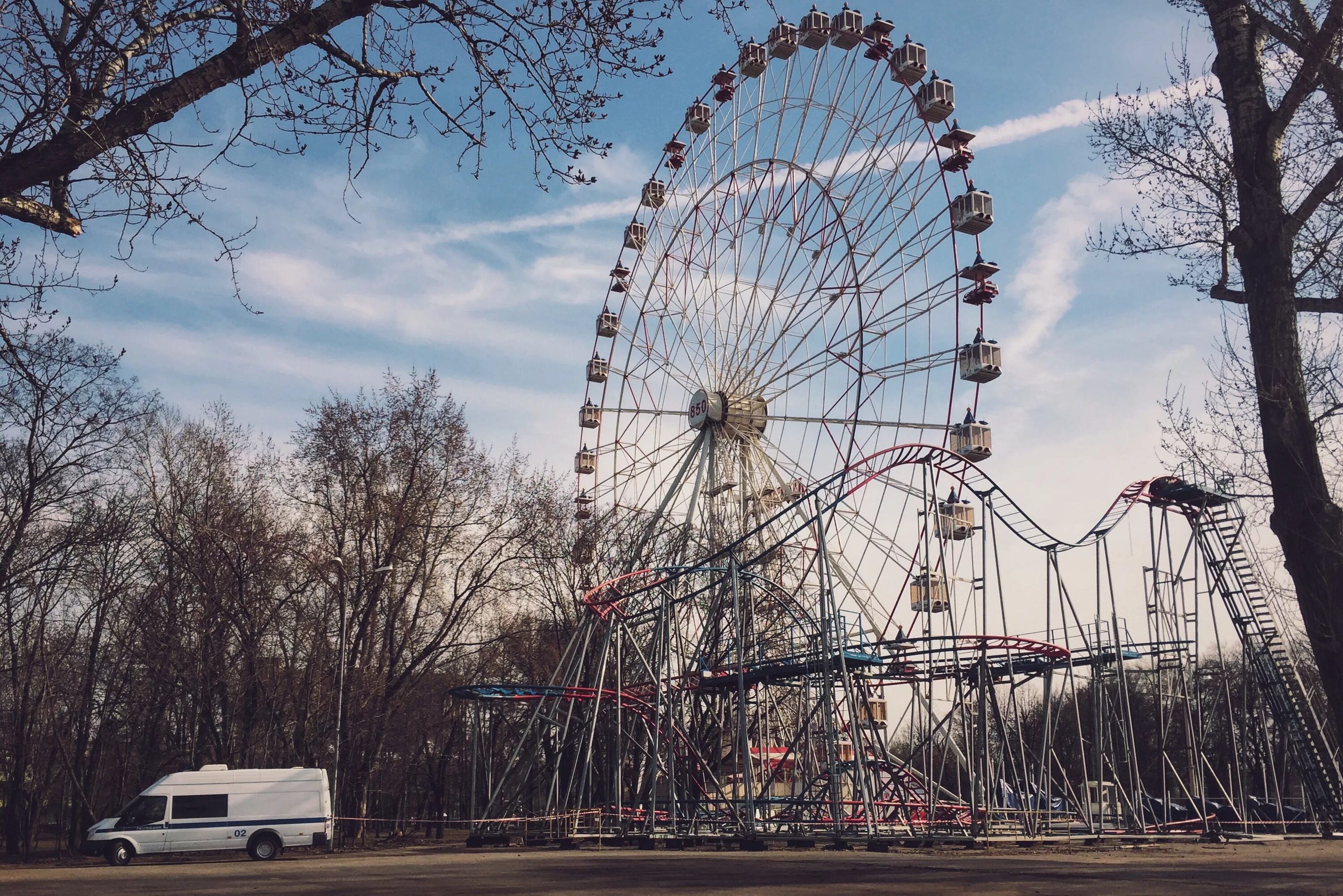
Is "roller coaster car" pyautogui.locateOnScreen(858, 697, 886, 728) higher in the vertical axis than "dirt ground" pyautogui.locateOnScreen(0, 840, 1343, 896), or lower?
higher

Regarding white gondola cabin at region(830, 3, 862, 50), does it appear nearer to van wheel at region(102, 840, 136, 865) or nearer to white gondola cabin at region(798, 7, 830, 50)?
white gondola cabin at region(798, 7, 830, 50)

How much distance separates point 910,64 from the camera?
2775 cm

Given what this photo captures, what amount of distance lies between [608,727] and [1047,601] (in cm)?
1487

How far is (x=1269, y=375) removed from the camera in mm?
8508

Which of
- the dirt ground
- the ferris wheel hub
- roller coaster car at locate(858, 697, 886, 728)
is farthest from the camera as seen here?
the ferris wheel hub

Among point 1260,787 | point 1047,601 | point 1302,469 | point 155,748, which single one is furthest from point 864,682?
point 1260,787

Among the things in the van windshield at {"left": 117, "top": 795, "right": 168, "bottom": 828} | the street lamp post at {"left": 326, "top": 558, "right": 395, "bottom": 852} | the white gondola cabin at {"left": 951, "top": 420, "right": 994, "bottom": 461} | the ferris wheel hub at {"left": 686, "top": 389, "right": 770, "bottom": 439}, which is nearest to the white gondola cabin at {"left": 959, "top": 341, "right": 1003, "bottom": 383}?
the white gondola cabin at {"left": 951, "top": 420, "right": 994, "bottom": 461}

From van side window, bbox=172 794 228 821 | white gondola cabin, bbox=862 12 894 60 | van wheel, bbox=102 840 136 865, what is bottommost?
van wheel, bbox=102 840 136 865

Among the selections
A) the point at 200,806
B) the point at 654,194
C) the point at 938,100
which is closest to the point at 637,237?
the point at 654,194

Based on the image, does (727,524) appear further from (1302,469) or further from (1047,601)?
(1302,469)

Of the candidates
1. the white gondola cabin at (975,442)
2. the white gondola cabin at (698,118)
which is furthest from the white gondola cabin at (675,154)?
the white gondola cabin at (975,442)

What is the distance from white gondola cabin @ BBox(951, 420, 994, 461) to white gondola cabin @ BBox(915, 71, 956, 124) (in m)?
7.23

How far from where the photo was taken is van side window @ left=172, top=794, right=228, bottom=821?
82.6 feet

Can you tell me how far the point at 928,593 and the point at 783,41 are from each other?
16449mm
